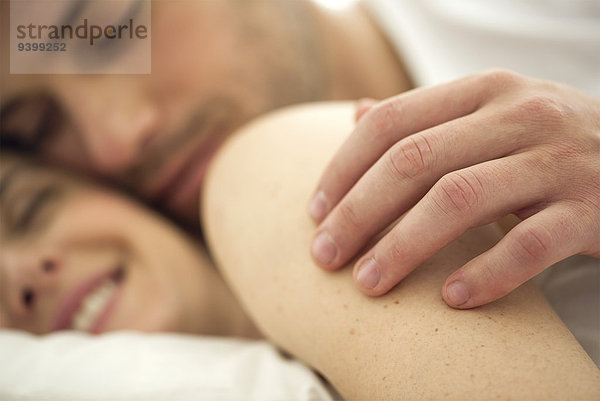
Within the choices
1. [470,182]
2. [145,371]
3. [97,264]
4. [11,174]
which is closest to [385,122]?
[470,182]

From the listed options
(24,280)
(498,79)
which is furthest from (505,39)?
(24,280)

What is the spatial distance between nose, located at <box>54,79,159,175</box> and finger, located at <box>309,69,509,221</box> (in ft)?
2.00

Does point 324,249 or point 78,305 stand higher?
point 324,249

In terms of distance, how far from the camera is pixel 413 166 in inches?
17.0

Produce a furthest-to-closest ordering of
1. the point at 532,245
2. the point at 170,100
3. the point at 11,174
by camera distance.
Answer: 1. the point at 170,100
2. the point at 11,174
3. the point at 532,245

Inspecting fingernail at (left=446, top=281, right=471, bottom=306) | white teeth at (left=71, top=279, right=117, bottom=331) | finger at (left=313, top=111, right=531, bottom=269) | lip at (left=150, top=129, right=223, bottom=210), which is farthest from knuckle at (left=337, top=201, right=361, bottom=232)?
lip at (left=150, top=129, right=223, bottom=210)

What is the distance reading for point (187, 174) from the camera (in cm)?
108

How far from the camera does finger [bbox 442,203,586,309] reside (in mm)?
379

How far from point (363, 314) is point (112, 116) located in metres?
0.73

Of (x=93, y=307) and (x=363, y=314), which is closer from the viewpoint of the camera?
(x=363, y=314)

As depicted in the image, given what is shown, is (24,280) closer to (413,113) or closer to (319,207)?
(319,207)

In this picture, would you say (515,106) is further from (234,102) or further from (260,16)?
(260,16)

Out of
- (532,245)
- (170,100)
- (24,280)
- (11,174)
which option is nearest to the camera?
(532,245)

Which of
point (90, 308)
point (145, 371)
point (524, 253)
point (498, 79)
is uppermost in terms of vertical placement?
point (498, 79)
